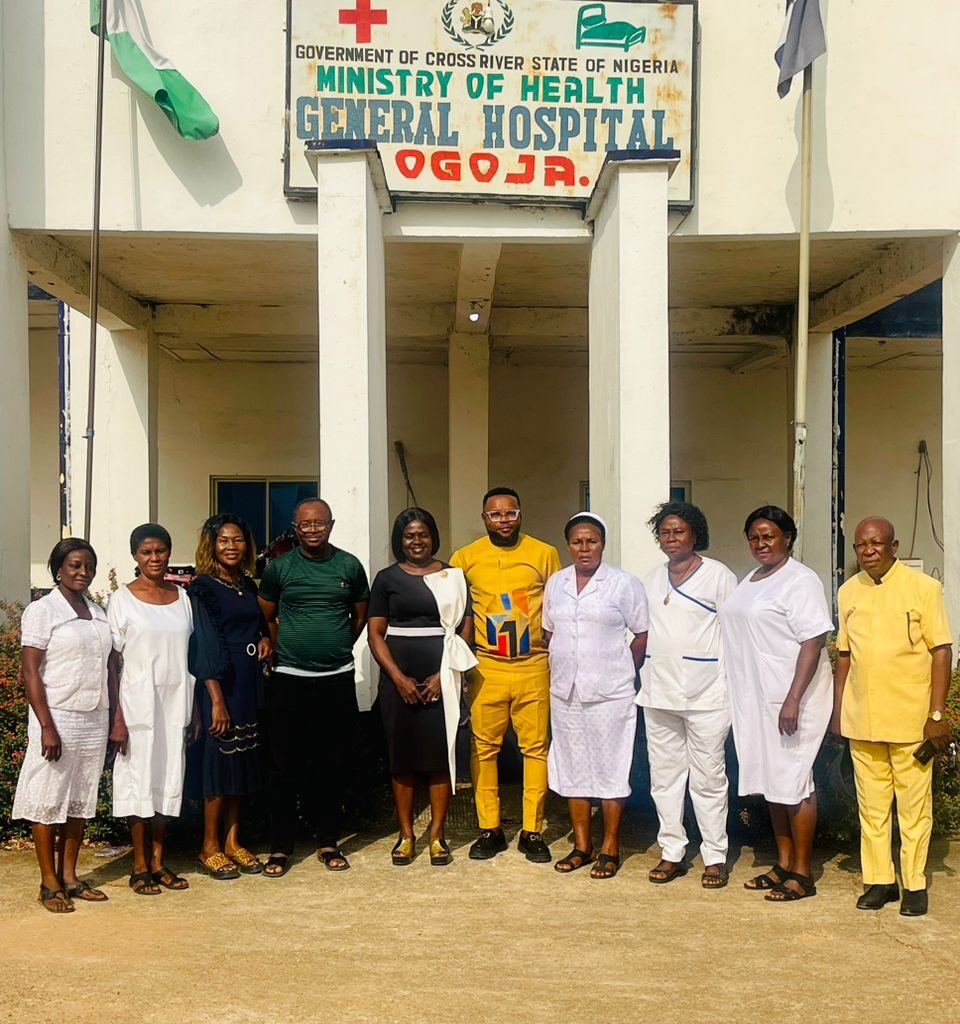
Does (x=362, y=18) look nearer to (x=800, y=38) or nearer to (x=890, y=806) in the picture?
(x=800, y=38)

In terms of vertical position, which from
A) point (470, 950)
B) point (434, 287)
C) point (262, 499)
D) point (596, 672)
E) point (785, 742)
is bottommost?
point (470, 950)

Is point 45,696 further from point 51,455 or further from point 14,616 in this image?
point 51,455

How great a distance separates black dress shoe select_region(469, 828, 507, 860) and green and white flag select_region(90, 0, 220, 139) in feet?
14.6

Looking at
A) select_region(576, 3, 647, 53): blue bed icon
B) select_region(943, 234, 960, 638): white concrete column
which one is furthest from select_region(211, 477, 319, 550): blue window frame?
select_region(943, 234, 960, 638): white concrete column

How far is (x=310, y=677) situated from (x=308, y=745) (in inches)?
13.0

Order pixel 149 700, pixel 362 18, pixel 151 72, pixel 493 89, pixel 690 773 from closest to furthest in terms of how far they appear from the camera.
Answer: pixel 149 700 → pixel 690 773 → pixel 151 72 → pixel 362 18 → pixel 493 89

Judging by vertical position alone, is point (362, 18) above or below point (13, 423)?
above

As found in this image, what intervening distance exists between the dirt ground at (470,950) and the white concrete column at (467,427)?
6.29 meters

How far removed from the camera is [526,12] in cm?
688

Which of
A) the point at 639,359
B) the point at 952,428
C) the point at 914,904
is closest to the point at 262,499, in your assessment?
the point at 639,359

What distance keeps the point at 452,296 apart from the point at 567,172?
3.67 metres

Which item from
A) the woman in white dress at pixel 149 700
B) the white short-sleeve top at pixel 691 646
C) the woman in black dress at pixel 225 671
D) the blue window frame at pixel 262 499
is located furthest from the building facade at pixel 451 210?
the blue window frame at pixel 262 499

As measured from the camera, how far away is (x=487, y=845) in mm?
5094

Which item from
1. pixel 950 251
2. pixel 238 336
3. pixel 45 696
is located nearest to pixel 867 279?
pixel 950 251
